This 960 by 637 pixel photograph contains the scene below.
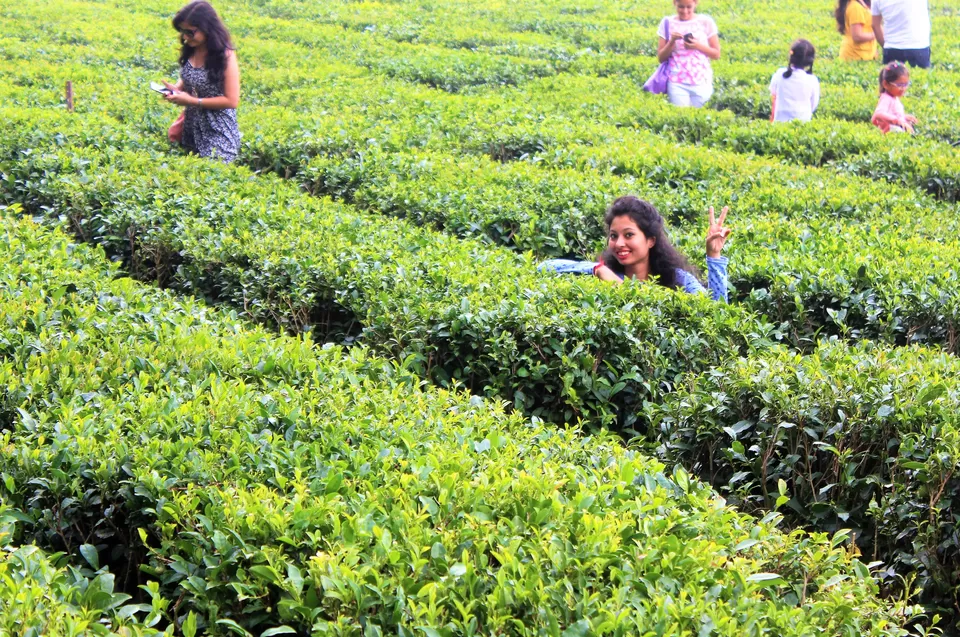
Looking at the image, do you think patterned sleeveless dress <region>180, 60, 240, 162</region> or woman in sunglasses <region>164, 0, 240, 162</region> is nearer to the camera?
woman in sunglasses <region>164, 0, 240, 162</region>

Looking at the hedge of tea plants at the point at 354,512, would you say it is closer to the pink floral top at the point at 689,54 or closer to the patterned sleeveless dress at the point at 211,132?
the patterned sleeveless dress at the point at 211,132

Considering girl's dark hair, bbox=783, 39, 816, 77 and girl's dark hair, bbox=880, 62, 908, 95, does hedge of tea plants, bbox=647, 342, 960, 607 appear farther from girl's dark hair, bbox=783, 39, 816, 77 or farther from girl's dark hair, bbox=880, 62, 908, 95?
girl's dark hair, bbox=880, 62, 908, 95

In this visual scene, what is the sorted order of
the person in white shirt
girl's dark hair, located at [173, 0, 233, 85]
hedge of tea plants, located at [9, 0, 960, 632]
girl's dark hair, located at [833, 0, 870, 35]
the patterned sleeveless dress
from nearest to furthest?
hedge of tea plants, located at [9, 0, 960, 632], girl's dark hair, located at [173, 0, 233, 85], the patterned sleeveless dress, the person in white shirt, girl's dark hair, located at [833, 0, 870, 35]

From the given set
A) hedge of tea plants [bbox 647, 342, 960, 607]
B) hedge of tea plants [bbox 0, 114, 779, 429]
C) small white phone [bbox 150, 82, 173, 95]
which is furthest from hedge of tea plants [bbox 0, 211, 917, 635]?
small white phone [bbox 150, 82, 173, 95]

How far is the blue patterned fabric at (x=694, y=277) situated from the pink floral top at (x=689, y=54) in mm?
6398

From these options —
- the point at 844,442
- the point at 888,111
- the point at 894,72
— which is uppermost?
the point at 894,72

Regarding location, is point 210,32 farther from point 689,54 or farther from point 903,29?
point 903,29

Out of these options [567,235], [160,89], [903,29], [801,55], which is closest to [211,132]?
[160,89]

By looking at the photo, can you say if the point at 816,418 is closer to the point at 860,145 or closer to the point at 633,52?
the point at 860,145

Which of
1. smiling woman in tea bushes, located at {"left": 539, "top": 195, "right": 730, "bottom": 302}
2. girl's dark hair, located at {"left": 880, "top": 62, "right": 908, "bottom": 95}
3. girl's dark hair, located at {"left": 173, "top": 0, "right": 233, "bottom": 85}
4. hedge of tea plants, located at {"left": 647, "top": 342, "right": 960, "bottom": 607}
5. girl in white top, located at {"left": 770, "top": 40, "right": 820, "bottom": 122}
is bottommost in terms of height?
hedge of tea plants, located at {"left": 647, "top": 342, "right": 960, "bottom": 607}

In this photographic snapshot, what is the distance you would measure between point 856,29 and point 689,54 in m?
5.33

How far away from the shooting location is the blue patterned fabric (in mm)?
6211

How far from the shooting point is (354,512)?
3398 mm

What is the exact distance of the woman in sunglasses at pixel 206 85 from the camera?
871cm
